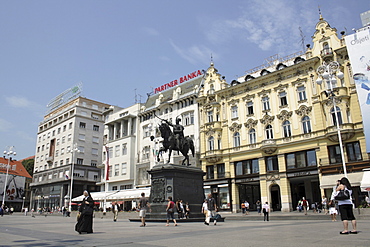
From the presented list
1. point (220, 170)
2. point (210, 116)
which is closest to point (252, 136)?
point (220, 170)

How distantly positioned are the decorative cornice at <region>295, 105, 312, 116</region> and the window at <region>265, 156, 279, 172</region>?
21.0 feet

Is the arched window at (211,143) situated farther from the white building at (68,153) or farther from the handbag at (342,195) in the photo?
the handbag at (342,195)

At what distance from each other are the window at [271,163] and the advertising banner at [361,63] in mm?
11550

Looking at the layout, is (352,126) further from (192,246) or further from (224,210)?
(192,246)

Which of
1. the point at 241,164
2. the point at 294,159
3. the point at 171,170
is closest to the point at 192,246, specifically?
the point at 171,170

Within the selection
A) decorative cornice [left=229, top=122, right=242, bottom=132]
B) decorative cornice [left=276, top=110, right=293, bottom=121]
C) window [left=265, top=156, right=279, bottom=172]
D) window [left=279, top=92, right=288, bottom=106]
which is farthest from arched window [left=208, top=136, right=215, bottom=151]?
window [left=279, top=92, right=288, bottom=106]

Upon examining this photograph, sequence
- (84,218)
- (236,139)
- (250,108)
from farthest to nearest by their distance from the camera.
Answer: (236,139) < (250,108) < (84,218)

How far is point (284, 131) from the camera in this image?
39.6 metres

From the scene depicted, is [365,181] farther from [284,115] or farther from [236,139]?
[236,139]

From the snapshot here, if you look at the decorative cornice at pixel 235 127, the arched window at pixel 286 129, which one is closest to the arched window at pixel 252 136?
the decorative cornice at pixel 235 127

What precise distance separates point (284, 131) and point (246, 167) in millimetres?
7093

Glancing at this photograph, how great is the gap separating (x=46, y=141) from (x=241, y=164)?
5835 cm

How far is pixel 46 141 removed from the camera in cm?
8112

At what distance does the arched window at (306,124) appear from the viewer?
123ft
